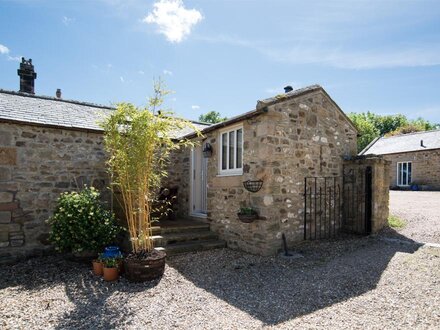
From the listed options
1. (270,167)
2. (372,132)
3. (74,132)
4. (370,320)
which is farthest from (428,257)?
(372,132)

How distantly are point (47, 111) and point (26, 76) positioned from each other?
3642 mm

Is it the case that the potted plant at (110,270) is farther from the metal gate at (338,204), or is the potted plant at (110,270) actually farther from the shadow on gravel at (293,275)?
the metal gate at (338,204)

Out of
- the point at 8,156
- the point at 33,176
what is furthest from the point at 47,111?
the point at 33,176

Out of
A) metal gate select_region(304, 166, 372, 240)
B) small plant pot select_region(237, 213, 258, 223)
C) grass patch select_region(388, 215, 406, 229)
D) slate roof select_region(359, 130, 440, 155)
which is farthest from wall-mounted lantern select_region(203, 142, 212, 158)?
slate roof select_region(359, 130, 440, 155)

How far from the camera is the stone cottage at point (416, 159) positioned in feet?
62.7

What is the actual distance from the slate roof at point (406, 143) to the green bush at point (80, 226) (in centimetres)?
2080

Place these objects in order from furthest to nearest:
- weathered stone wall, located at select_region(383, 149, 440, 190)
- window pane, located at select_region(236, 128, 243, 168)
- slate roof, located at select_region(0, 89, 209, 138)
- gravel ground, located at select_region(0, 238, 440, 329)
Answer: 1. weathered stone wall, located at select_region(383, 149, 440, 190)
2. window pane, located at select_region(236, 128, 243, 168)
3. slate roof, located at select_region(0, 89, 209, 138)
4. gravel ground, located at select_region(0, 238, 440, 329)

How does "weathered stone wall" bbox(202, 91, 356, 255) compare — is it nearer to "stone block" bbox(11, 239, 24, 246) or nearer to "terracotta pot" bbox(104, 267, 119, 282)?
"terracotta pot" bbox(104, 267, 119, 282)

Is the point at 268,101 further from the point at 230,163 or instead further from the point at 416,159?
the point at 416,159

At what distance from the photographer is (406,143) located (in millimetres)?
21922

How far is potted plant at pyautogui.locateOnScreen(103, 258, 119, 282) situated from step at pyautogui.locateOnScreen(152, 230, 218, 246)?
124cm

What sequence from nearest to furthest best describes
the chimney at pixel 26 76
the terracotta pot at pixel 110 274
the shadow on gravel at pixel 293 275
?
the shadow on gravel at pixel 293 275
the terracotta pot at pixel 110 274
the chimney at pixel 26 76

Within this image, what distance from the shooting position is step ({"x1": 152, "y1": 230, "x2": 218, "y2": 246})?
6.41 m

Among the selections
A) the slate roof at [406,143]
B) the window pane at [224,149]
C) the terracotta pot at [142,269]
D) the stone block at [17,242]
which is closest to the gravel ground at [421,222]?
the window pane at [224,149]
